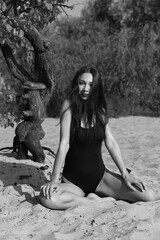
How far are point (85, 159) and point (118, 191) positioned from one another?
43 centimetres

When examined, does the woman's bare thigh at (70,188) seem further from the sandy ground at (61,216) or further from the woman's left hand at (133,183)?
the woman's left hand at (133,183)

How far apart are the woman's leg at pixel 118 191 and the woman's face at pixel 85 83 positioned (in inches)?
30.0

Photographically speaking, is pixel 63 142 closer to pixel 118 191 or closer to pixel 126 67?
pixel 118 191

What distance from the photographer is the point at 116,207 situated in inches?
144

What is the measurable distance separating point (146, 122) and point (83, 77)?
755 cm

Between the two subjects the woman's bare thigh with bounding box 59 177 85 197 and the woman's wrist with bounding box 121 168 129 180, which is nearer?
the woman's bare thigh with bounding box 59 177 85 197

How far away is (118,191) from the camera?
3.92 m

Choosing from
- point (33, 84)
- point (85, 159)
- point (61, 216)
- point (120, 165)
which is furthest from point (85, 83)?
point (33, 84)

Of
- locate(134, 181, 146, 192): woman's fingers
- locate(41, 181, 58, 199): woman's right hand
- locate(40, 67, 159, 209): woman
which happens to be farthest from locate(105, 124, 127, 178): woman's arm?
locate(41, 181, 58, 199): woman's right hand

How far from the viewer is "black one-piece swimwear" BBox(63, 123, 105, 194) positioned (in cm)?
383

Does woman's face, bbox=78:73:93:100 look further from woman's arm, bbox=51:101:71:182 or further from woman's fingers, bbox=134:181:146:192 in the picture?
woman's fingers, bbox=134:181:146:192

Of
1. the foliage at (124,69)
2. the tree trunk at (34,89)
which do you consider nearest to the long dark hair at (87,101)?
the tree trunk at (34,89)

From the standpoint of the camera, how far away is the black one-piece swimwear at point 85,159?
12.6 ft

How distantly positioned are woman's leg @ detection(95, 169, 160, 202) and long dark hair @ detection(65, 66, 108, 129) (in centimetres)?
53
